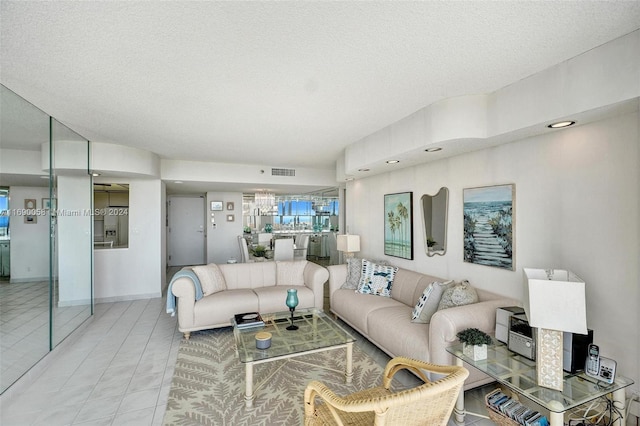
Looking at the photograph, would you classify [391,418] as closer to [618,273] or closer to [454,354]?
[454,354]

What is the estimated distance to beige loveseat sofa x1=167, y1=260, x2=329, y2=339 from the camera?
3.57m

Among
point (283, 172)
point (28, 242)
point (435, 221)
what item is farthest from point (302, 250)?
point (28, 242)

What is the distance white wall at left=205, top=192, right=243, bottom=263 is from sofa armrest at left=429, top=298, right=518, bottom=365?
6.63 m

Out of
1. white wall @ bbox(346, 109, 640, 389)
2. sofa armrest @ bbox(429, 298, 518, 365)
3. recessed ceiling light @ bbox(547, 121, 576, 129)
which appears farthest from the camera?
sofa armrest @ bbox(429, 298, 518, 365)

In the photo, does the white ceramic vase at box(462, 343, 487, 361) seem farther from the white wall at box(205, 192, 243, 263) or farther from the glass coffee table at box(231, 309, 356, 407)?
the white wall at box(205, 192, 243, 263)

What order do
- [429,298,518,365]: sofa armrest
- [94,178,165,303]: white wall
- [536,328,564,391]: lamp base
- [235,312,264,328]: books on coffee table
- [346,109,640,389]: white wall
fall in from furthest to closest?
[94,178,165,303]: white wall
[235,312,264,328]: books on coffee table
[429,298,518,365]: sofa armrest
[346,109,640,389]: white wall
[536,328,564,391]: lamp base

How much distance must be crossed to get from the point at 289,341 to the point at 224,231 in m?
6.25

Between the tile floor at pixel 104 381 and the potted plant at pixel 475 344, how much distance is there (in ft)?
1.69

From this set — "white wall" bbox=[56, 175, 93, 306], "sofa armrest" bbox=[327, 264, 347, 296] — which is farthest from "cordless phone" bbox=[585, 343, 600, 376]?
"white wall" bbox=[56, 175, 93, 306]

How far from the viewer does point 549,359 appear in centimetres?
175

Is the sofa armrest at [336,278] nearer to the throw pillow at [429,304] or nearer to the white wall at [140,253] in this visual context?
the throw pillow at [429,304]

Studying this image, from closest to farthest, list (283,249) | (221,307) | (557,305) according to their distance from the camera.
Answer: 1. (557,305)
2. (221,307)
3. (283,249)

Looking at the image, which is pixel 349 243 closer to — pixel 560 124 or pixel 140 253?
pixel 560 124

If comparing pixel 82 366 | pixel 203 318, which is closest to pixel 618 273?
pixel 203 318
